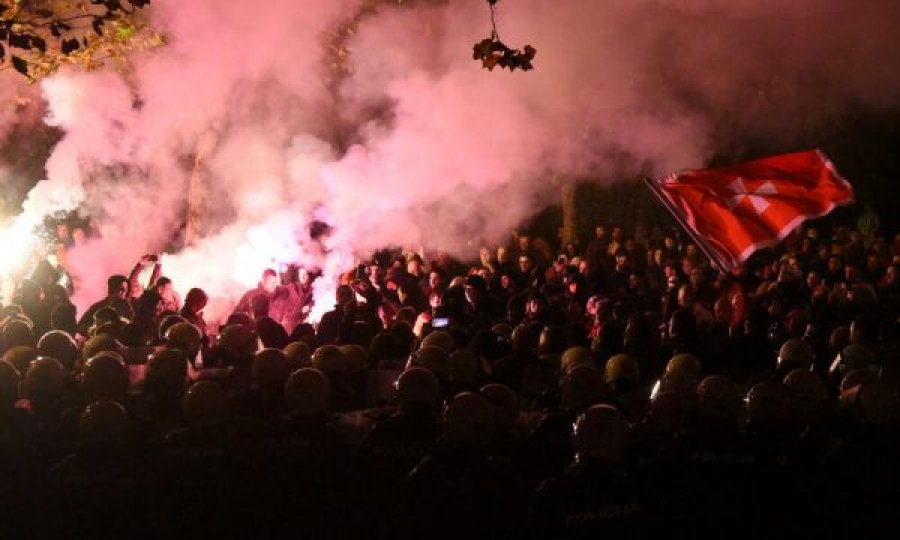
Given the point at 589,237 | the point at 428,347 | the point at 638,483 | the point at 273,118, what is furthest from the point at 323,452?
the point at 589,237

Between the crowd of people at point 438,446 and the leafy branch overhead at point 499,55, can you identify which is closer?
the crowd of people at point 438,446

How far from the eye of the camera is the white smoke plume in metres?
11.8

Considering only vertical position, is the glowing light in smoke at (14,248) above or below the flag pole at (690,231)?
above

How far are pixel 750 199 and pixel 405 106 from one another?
5060mm

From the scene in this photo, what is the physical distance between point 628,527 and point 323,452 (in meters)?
1.59

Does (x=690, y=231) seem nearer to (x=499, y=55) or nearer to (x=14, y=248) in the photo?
(x=499, y=55)

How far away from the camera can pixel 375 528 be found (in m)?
5.10

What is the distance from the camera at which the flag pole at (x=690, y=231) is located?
790 centimetres

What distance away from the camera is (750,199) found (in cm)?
820

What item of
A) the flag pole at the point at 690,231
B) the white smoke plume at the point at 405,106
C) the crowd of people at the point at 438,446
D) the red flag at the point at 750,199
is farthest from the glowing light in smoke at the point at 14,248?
the red flag at the point at 750,199

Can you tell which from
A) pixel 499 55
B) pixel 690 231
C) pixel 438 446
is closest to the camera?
pixel 438 446

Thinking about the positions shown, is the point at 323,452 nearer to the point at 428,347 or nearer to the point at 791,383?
the point at 428,347

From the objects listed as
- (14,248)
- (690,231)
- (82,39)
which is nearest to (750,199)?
(690,231)

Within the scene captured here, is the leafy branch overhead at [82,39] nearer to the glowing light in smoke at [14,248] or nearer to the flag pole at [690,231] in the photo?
the glowing light in smoke at [14,248]
